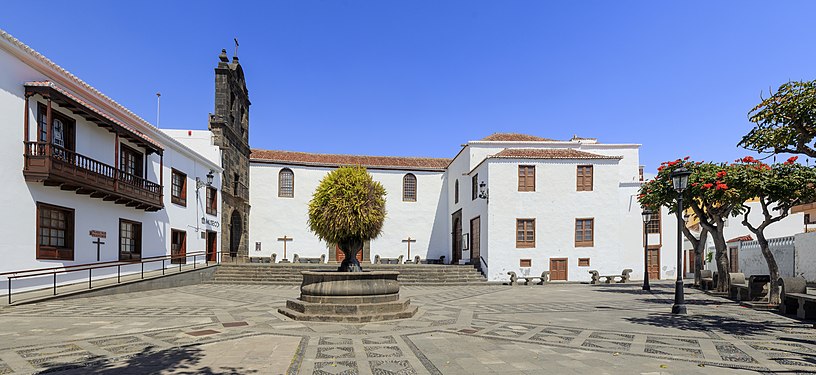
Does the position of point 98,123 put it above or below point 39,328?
above

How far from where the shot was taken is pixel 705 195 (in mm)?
15820

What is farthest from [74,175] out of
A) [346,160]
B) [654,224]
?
[654,224]

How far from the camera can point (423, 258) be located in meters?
33.3

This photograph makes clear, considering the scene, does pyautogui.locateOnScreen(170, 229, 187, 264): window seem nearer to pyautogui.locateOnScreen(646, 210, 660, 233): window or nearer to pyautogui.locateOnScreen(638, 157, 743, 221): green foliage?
pyautogui.locateOnScreen(638, 157, 743, 221): green foliage

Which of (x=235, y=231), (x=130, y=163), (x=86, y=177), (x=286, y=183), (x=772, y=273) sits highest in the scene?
(x=130, y=163)

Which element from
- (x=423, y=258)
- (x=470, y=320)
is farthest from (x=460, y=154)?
(x=470, y=320)

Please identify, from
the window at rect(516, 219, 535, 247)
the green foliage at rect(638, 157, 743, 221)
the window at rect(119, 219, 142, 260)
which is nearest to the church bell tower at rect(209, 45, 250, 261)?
the window at rect(119, 219, 142, 260)

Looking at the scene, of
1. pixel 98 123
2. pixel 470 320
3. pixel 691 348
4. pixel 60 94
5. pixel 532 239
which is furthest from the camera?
pixel 532 239

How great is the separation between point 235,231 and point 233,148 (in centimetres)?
502

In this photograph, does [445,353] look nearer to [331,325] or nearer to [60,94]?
[331,325]

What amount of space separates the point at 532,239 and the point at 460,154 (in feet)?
26.3

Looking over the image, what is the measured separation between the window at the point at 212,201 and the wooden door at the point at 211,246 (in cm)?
113

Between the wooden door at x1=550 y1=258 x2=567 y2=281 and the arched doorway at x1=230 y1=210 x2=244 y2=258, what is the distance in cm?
1754

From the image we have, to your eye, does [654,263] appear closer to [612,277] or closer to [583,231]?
[612,277]
